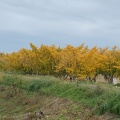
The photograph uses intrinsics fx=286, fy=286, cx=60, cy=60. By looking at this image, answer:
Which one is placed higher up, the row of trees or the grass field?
the row of trees

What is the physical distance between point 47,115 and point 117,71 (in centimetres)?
1645

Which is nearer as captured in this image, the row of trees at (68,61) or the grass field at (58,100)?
the grass field at (58,100)

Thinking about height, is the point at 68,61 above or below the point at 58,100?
above

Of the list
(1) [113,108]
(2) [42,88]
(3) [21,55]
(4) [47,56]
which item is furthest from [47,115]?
(3) [21,55]

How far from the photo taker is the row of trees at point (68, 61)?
77.3ft

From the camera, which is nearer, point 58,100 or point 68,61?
point 58,100

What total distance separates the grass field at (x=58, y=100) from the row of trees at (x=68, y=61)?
288 inches

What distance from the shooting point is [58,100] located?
40.8 ft

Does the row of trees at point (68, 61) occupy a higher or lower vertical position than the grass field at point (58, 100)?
higher

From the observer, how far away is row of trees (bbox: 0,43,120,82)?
23.6 metres

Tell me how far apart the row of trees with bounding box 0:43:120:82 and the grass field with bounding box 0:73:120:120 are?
731 cm

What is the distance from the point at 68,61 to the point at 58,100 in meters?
Result: 11.7

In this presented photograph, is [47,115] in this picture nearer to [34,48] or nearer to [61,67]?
[61,67]

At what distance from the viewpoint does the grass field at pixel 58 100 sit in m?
9.99
